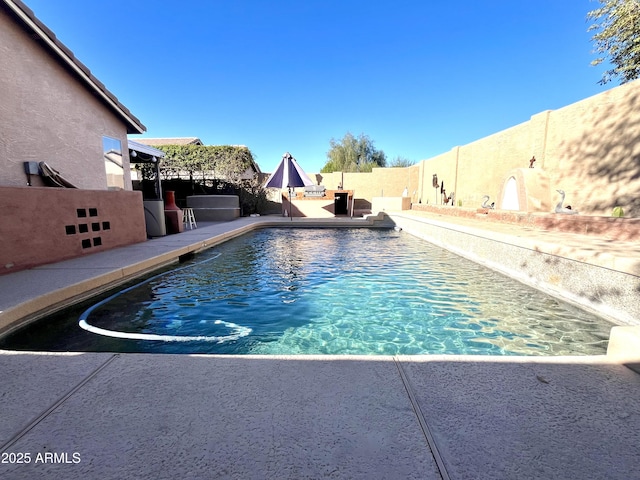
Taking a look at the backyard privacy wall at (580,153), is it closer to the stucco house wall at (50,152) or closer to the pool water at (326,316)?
the pool water at (326,316)

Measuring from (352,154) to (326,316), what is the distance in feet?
117

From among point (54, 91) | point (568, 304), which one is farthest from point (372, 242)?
point (54, 91)

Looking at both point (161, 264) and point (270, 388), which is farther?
point (161, 264)

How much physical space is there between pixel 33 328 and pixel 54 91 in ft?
21.2

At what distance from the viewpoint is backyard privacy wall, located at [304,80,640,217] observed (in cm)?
774

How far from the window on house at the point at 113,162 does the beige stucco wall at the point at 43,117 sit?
229 mm

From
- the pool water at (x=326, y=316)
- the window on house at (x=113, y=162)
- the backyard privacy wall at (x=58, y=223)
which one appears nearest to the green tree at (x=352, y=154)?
the window on house at (x=113, y=162)

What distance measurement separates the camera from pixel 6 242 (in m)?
4.65

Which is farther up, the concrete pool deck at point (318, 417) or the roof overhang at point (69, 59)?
the roof overhang at point (69, 59)

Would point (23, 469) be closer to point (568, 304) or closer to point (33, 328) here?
point (33, 328)

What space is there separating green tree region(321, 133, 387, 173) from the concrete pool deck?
36.3 metres

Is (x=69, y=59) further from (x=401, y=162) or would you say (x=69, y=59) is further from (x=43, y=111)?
(x=401, y=162)

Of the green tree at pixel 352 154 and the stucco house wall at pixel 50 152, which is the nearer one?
the stucco house wall at pixel 50 152

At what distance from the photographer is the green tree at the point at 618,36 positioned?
10867mm
